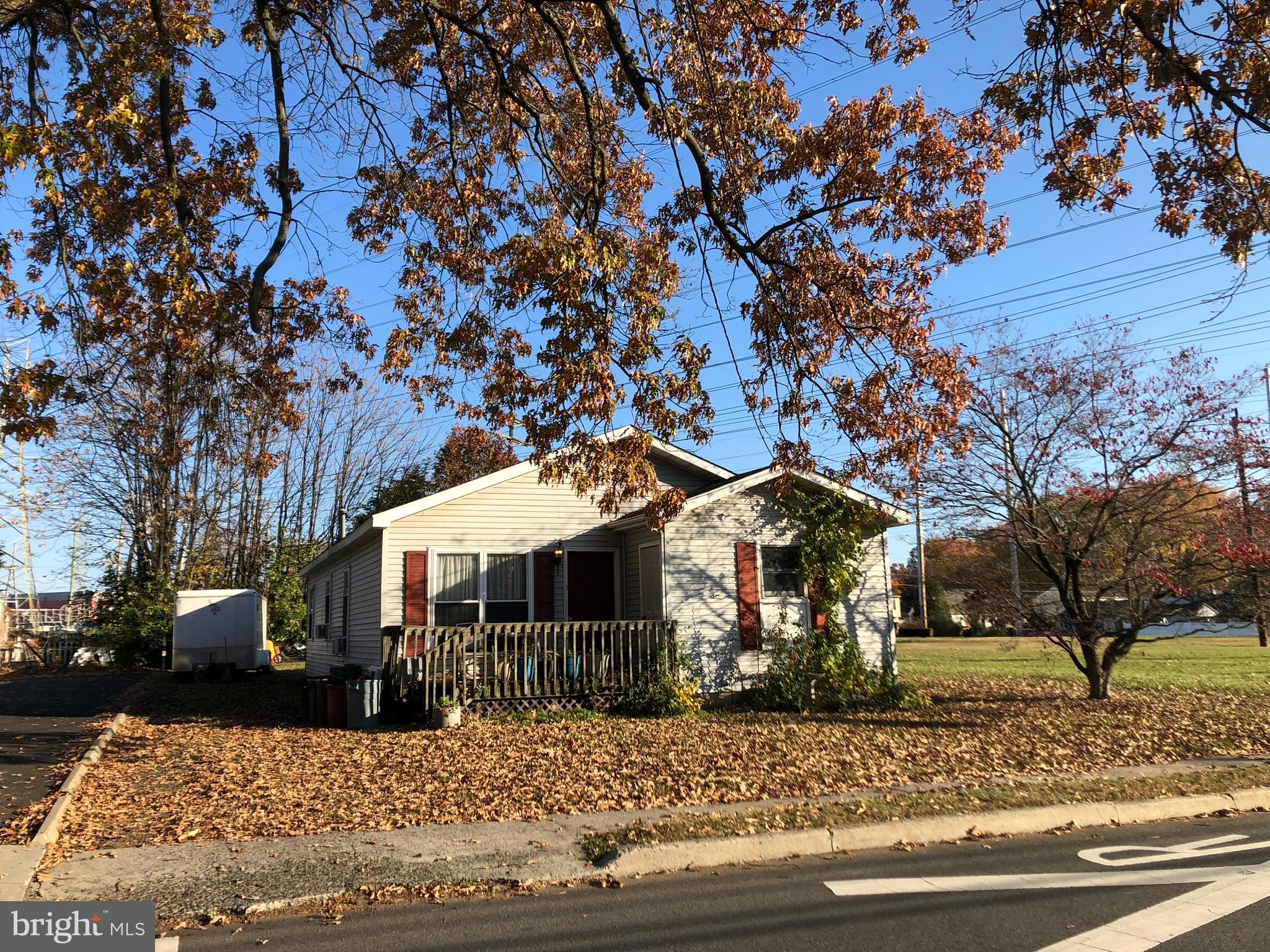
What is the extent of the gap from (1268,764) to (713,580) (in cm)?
850

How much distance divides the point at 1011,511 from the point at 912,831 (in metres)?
9.16

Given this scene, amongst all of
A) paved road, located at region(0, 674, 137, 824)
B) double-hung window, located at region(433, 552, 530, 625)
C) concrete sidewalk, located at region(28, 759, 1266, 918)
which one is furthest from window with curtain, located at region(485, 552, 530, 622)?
concrete sidewalk, located at region(28, 759, 1266, 918)

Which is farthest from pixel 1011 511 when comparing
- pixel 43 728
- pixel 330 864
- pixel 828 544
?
pixel 43 728

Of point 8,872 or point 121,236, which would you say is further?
point 121,236

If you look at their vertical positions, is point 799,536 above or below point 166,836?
above

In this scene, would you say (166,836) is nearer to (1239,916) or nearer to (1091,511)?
(1239,916)

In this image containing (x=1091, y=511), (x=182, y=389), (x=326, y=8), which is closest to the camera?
(x=326, y=8)

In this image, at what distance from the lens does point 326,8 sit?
1017 cm

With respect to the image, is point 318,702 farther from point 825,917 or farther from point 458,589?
point 825,917

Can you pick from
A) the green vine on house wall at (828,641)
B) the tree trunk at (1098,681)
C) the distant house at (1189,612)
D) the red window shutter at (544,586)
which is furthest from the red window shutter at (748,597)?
the tree trunk at (1098,681)

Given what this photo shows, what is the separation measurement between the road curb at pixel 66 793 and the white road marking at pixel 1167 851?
835cm

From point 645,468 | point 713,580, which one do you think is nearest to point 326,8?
point 645,468

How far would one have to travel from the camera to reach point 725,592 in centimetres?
1620

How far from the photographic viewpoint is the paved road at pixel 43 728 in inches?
377
